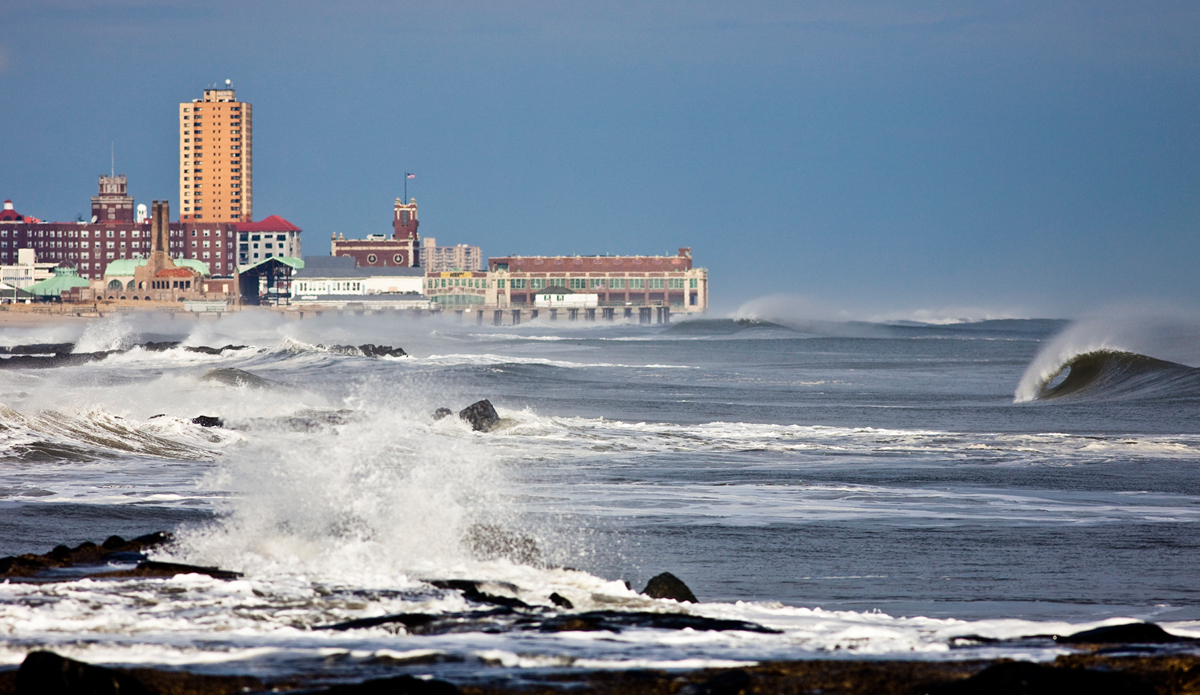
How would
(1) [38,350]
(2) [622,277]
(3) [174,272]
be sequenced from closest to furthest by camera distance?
(1) [38,350] → (3) [174,272] → (2) [622,277]

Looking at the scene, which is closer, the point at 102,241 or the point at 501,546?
the point at 501,546

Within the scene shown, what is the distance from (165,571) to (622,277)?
499 ft

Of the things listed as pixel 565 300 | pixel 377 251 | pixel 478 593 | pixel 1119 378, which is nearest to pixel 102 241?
pixel 377 251

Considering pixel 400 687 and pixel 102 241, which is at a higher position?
pixel 102 241

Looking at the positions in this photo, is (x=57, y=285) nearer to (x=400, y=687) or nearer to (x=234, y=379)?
(x=234, y=379)

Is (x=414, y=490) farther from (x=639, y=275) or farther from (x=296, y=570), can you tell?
(x=639, y=275)

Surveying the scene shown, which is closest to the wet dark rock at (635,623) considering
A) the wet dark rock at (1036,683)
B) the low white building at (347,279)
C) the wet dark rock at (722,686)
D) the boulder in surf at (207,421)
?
the wet dark rock at (722,686)

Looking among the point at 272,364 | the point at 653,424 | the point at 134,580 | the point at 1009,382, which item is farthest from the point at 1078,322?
the point at 134,580

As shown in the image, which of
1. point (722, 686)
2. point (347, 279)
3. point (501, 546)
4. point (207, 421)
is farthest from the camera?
point (347, 279)

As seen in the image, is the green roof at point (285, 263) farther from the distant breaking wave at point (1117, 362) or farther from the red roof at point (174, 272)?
the distant breaking wave at point (1117, 362)

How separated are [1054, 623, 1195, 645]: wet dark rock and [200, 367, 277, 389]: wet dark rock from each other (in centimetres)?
2503

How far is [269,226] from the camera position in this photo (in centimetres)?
19112

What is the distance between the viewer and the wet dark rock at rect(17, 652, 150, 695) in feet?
15.2

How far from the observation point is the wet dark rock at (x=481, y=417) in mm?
20484
